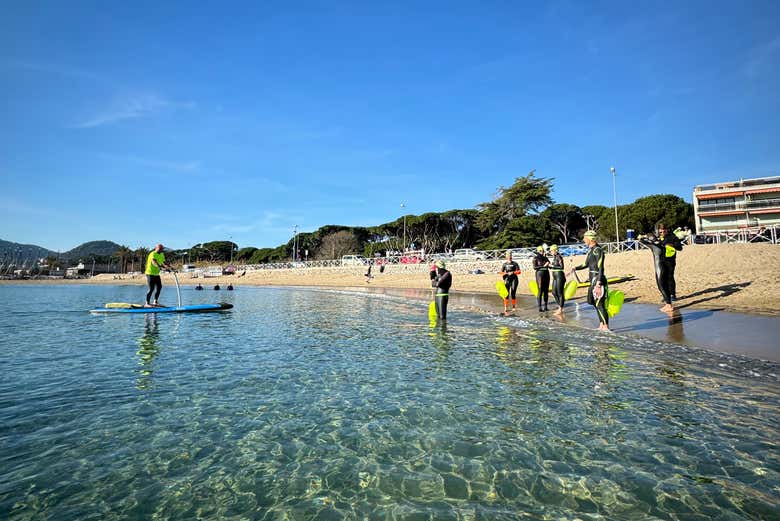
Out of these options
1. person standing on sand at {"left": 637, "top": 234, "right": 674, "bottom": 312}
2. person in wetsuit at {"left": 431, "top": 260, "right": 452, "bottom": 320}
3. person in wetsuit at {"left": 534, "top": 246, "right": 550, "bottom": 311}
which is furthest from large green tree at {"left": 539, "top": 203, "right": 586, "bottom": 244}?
person in wetsuit at {"left": 431, "top": 260, "right": 452, "bottom": 320}

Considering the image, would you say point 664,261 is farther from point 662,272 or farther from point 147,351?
point 147,351

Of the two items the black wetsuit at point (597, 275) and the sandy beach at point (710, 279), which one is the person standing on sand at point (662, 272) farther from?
the black wetsuit at point (597, 275)

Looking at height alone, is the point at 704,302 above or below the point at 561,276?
below

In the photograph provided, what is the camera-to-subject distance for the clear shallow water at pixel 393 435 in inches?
113

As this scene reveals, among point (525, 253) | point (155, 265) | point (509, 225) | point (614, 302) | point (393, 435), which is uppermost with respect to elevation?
point (509, 225)

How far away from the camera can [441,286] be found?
1219 cm

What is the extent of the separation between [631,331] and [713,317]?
3.26 m

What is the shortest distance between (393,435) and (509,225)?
181ft

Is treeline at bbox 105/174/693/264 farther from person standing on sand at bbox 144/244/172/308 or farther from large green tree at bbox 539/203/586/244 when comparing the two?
person standing on sand at bbox 144/244/172/308

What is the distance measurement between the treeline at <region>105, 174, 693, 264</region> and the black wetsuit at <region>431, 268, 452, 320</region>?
4239 centimetres

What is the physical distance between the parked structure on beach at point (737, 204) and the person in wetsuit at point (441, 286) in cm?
6605

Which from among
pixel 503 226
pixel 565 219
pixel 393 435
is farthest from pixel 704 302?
pixel 565 219

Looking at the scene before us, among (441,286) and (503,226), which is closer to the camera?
(441,286)

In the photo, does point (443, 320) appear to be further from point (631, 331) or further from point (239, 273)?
point (239, 273)
